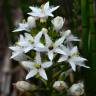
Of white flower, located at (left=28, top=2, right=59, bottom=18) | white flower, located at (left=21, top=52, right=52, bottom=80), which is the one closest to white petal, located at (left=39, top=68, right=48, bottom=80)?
white flower, located at (left=21, top=52, right=52, bottom=80)

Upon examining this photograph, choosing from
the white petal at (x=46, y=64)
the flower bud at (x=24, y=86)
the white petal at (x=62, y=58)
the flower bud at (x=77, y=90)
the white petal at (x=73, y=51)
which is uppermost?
the white petal at (x=73, y=51)

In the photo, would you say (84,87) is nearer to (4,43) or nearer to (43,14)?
(43,14)

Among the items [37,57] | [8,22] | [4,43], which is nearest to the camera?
[37,57]

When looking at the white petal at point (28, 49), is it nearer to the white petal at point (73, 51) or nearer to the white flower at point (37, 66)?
the white flower at point (37, 66)

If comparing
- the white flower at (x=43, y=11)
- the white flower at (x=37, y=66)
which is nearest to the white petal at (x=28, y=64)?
the white flower at (x=37, y=66)

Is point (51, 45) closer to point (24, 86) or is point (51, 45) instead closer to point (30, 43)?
point (30, 43)

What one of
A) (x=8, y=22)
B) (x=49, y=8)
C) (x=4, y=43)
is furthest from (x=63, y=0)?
(x=4, y=43)

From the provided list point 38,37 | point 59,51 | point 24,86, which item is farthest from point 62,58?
point 24,86

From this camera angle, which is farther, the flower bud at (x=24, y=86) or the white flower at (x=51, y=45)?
the flower bud at (x=24, y=86)

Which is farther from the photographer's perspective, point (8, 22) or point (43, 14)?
point (8, 22)
